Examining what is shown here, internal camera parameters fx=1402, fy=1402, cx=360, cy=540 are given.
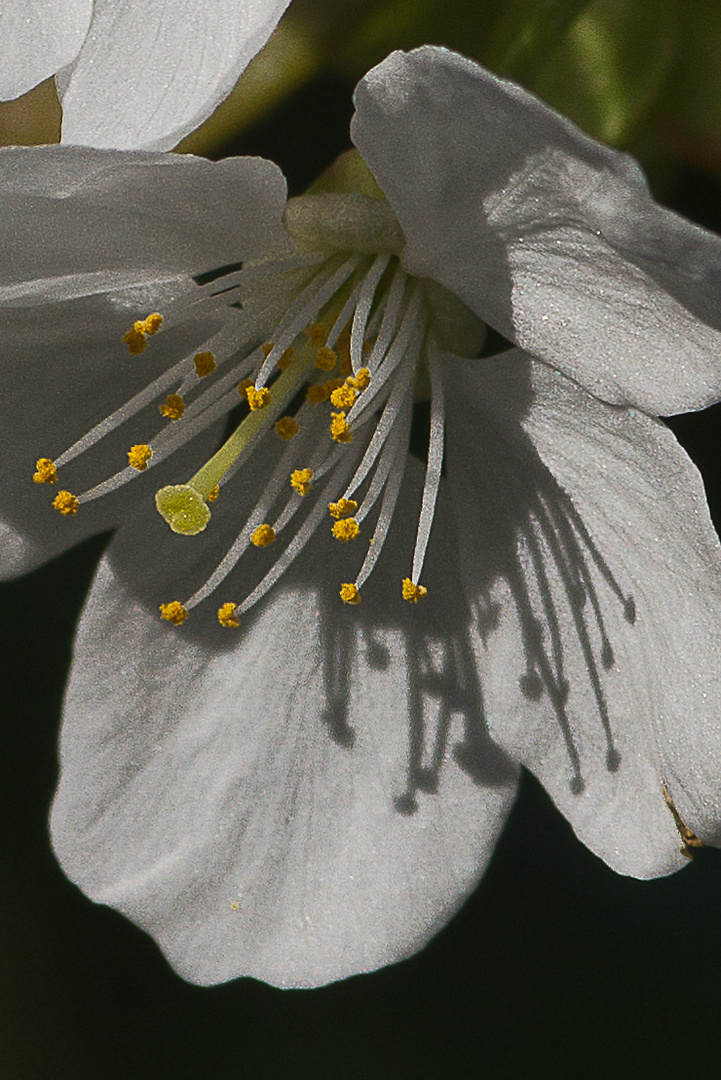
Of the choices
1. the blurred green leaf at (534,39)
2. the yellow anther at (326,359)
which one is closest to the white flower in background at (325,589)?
the yellow anther at (326,359)

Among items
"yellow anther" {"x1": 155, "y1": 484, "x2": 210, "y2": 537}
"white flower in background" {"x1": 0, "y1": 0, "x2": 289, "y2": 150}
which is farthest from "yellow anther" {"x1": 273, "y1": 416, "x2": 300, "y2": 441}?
"white flower in background" {"x1": 0, "y1": 0, "x2": 289, "y2": 150}

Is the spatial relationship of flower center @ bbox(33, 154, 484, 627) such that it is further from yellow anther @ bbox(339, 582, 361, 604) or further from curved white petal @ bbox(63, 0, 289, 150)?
curved white petal @ bbox(63, 0, 289, 150)

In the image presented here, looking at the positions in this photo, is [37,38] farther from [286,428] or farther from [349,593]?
[349,593]

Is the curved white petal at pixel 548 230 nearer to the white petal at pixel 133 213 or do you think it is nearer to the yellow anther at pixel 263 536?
the white petal at pixel 133 213

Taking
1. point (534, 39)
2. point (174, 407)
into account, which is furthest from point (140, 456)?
point (534, 39)

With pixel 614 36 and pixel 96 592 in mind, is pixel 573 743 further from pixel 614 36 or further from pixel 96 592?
pixel 614 36

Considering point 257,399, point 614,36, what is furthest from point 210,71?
point 614,36

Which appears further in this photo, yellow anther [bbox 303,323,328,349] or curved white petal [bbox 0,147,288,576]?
yellow anther [bbox 303,323,328,349]
